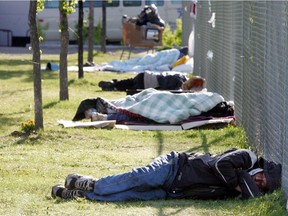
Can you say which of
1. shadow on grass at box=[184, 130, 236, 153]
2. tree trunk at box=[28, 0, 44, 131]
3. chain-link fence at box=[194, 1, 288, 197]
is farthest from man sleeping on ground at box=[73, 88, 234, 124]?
tree trunk at box=[28, 0, 44, 131]

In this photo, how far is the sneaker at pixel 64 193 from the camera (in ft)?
24.0

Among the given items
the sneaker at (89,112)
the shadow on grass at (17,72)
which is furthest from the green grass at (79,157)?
the shadow on grass at (17,72)

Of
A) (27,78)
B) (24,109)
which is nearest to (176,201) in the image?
(24,109)

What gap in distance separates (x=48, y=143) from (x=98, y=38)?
71.4 feet

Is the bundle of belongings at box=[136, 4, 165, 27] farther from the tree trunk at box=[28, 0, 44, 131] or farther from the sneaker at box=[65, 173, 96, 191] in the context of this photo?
the sneaker at box=[65, 173, 96, 191]

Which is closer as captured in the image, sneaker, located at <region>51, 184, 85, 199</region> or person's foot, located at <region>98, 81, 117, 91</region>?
sneaker, located at <region>51, 184, 85, 199</region>

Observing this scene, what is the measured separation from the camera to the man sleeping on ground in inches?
466

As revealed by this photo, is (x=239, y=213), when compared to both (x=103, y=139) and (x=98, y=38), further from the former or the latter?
(x=98, y=38)

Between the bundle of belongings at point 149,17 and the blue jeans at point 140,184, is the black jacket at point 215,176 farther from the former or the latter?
the bundle of belongings at point 149,17

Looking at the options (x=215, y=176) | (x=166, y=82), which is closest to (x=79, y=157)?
(x=215, y=176)

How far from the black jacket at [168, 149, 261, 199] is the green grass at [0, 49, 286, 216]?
97mm

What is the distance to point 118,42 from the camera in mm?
33625

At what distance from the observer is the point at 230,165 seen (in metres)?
Answer: 6.99

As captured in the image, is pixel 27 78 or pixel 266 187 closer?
pixel 266 187
